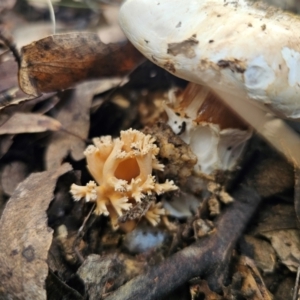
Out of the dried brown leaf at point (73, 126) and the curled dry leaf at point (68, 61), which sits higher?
the curled dry leaf at point (68, 61)

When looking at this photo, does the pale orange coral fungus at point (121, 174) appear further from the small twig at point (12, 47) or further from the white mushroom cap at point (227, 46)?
the small twig at point (12, 47)

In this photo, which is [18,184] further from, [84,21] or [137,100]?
[84,21]

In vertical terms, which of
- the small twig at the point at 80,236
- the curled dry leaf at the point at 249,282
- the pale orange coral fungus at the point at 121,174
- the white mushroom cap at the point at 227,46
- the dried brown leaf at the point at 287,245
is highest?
the white mushroom cap at the point at 227,46

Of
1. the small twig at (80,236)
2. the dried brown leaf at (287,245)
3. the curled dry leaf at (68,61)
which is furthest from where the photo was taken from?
the curled dry leaf at (68,61)

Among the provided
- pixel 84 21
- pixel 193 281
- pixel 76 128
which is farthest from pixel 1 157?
pixel 84 21

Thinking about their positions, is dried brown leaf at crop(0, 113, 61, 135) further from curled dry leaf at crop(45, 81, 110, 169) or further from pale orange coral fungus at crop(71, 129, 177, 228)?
pale orange coral fungus at crop(71, 129, 177, 228)

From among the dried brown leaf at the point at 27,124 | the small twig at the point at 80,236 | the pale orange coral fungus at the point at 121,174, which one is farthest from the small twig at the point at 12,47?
the small twig at the point at 80,236

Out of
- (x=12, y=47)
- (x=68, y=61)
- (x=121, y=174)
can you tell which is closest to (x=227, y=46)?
(x=121, y=174)
